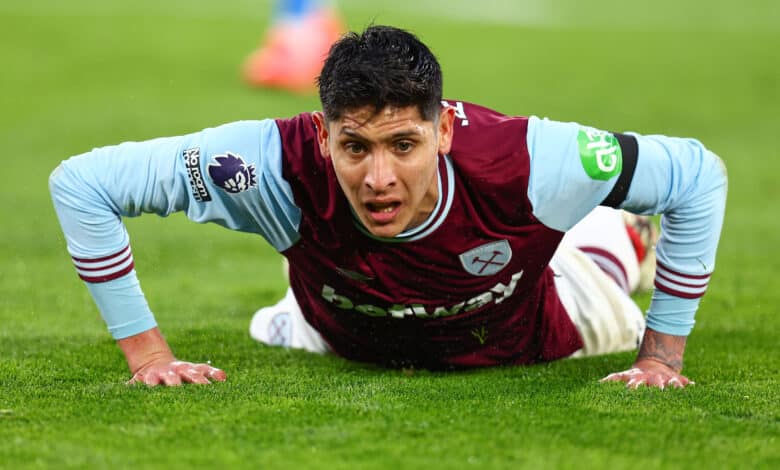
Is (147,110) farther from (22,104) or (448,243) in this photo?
(448,243)

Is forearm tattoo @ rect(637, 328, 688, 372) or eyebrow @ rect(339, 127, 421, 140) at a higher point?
eyebrow @ rect(339, 127, 421, 140)

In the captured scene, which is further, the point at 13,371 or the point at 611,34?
the point at 611,34

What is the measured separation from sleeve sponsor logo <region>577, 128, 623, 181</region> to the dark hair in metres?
0.63

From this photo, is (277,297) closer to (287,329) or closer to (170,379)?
(287,329)

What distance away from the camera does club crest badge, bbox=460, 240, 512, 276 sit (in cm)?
479

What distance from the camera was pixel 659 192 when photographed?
15.6ft

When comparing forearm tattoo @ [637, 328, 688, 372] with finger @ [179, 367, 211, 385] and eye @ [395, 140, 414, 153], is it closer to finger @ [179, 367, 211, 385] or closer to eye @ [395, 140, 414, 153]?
eye @ [395, 140, 414, 153]

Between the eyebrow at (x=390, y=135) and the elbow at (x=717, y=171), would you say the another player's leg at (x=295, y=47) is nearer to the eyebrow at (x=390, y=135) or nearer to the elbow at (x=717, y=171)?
the elbow at (x=717, y=171)

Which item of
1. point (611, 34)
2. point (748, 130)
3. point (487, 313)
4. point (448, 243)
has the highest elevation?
point (611, 34)

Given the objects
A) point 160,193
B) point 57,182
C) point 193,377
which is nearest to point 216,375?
point 193,377

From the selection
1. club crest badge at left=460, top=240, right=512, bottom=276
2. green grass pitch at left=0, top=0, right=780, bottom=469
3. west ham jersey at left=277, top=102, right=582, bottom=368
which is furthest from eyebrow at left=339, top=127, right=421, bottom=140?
green grass pitch at left=0, top=0, right=780, bottom=469

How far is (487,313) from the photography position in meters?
5.23

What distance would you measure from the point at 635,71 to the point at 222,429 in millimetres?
17061

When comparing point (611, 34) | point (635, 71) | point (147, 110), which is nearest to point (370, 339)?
point (147, 110)
